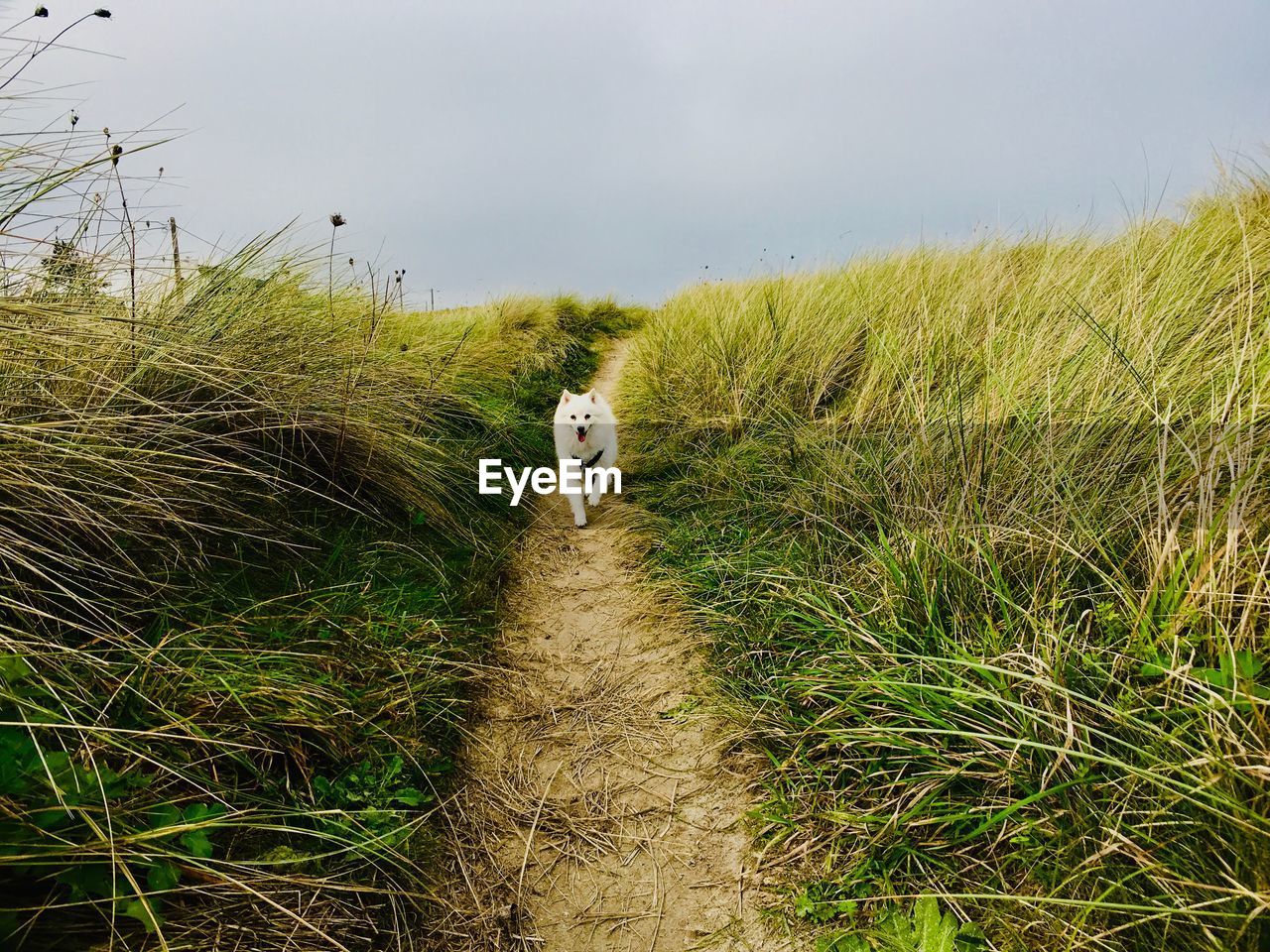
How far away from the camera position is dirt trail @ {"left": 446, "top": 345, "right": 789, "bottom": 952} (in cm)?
169

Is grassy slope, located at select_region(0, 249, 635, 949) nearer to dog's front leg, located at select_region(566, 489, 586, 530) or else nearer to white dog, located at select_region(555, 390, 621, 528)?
dog's front leg, located at select_region(566, 489, 586, 530)

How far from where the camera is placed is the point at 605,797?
2105 millimetres

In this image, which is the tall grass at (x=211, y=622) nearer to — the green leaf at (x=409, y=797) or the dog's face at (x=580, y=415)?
the green leaf at (x=409, y=797)

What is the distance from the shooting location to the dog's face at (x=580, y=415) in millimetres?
4434

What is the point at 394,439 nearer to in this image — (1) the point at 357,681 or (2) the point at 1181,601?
(1) the point at 357,681

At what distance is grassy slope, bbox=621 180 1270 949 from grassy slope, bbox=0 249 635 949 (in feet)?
4.10

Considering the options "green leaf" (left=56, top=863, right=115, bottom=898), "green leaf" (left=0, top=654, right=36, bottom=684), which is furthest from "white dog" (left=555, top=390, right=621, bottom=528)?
"green leaf" (left=56, top=863, right=115, bottom=898)

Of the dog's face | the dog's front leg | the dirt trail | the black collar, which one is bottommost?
the dirt trail

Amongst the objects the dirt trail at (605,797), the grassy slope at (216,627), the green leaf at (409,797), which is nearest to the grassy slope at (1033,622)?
the dirt trail at (605,797)

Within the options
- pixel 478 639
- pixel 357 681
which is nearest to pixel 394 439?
pixel 478 639

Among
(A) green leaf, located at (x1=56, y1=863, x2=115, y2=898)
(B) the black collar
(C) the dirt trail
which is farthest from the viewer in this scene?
(B) the black collar

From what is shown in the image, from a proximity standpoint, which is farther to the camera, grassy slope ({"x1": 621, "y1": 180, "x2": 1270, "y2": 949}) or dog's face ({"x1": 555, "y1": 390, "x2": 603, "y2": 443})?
dog's face ({"x1": 555, "y1": 390, "x2": 603, "y2": 443})

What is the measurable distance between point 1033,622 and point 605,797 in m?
1.53

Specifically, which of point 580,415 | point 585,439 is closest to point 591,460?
point 585,439
